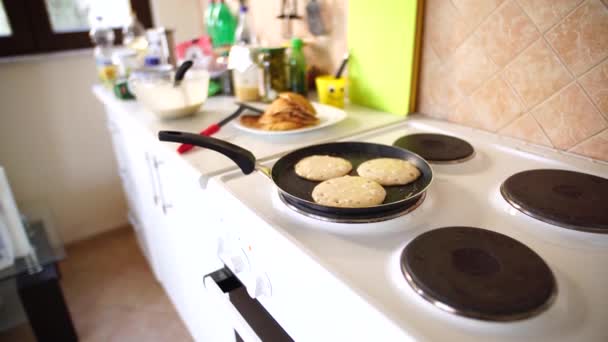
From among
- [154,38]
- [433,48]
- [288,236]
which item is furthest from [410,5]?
[154,38]

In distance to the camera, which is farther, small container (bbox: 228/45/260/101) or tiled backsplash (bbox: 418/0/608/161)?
small container (bbox: 228/45/260/101)

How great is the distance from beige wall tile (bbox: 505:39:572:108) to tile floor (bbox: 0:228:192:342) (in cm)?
144

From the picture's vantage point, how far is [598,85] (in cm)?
75

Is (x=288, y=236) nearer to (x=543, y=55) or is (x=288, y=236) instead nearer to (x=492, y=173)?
(x=492, y=173)

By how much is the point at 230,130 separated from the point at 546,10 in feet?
2.53

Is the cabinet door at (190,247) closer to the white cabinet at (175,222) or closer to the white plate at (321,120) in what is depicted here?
the white cabinet at (175,222)

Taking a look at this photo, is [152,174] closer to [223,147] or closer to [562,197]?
[223,147]

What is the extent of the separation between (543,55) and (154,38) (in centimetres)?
142

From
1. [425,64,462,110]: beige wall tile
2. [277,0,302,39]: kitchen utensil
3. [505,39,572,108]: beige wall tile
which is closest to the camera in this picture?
[505,39,572,108]: beige wall tile

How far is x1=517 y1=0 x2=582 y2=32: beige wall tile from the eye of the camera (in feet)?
2.48

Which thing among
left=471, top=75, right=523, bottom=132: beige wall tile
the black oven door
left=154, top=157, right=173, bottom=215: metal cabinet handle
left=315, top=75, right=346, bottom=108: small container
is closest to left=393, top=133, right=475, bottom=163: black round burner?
left=471, top=75, right=523, bottom=132: beige wall tile

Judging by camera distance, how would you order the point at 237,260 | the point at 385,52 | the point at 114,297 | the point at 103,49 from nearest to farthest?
the point at 237,260 → the point at 385,52 → the point at 114,297 → the point at 103,49

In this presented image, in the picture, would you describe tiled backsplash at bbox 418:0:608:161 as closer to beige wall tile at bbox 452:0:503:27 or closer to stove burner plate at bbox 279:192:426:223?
beige wall tile at bbox 452:0:503:27

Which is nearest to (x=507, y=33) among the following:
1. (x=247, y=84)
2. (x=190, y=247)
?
(x=247, y=84)
